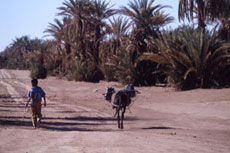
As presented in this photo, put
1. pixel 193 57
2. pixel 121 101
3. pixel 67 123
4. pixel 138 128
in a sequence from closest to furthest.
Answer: pixel 121 101 < pixel 138 128 < pixel 67 123 < pixel 193 57

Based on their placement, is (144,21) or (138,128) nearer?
(138,128)

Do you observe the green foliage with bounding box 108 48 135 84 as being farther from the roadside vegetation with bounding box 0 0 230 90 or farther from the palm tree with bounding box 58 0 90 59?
the palm tree with bounding box 58 0 90 59

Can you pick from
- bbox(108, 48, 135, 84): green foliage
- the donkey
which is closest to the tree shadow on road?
the donkey

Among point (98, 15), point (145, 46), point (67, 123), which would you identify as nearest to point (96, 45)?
point (98, 15)

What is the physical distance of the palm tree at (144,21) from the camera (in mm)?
32719

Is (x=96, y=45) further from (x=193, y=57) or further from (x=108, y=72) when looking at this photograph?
(x=193, y=57)

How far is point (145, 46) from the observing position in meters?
33.1

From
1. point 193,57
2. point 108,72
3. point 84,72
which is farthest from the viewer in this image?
point 84,72

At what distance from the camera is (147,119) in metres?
16.0

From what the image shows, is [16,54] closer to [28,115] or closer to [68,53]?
[68,53]

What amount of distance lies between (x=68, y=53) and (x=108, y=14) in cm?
898

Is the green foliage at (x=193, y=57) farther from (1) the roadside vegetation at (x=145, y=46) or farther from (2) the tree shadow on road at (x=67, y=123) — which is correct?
(2) the tree shadow on road at (x=67, y=123)

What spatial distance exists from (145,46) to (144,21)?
2369 millimetres

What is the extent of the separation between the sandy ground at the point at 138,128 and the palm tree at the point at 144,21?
29.0 ft
